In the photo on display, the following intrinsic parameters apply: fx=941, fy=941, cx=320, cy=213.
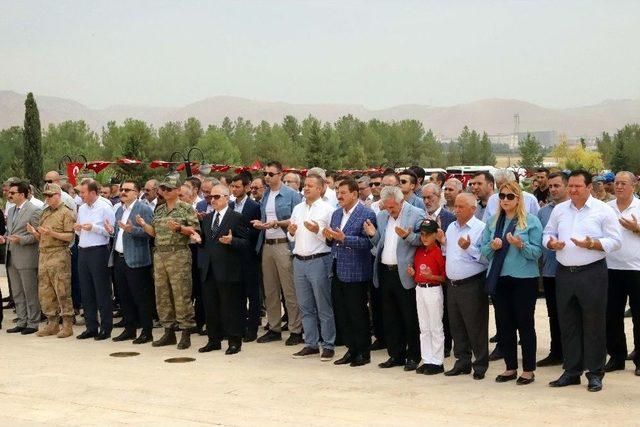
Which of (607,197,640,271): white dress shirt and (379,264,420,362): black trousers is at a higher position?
(607,197,640,271): white dress shirt

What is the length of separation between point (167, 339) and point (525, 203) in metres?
4.63

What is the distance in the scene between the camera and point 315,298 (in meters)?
10.5

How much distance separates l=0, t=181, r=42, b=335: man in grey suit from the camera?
42.1ft

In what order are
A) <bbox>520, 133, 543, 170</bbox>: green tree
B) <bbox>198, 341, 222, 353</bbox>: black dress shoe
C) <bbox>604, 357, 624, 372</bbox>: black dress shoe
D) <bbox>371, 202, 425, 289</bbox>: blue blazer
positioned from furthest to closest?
<bbox>520, 133, 543, 170</bbox>: green tree → <bbox>198, 341, 222, 353</bbox>: black dress shoe → <bbox>371, 202, 425, 289</bbox>: blue blazer → <bbox>604, 357, 624, 372</bbox>: black dress shoe

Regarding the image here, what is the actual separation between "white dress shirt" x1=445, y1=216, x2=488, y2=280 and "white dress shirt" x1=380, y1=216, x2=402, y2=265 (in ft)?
2.36

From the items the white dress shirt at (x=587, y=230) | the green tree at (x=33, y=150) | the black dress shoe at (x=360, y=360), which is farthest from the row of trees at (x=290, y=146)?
the white dress shirt at (x=587, y=230)

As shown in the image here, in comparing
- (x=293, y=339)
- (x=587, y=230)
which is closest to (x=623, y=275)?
(x=587, y=230)

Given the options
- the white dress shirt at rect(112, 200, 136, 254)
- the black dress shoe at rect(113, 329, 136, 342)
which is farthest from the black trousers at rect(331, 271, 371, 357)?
the black dress shoe at rect(113, 329, 136, 342)

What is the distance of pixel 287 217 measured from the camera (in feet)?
37.5

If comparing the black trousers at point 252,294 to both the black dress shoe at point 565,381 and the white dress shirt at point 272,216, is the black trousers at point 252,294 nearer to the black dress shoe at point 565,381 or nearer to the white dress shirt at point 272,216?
the white dress shirt at point 272,216

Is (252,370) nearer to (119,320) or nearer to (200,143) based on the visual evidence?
(119,320)

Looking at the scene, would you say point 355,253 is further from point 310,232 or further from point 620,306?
point 620,306

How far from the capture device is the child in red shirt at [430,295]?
9.13 metres

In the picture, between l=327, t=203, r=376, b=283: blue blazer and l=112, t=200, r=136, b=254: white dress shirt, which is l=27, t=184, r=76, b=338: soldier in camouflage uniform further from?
l=327, t=203, r=376, b=283: blue blazer
